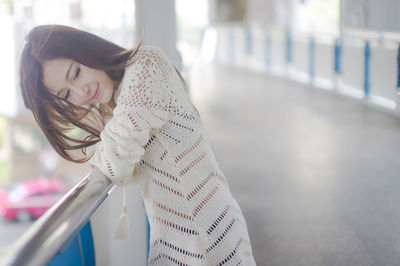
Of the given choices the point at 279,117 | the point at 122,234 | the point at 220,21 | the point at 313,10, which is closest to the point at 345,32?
the point at 279,117

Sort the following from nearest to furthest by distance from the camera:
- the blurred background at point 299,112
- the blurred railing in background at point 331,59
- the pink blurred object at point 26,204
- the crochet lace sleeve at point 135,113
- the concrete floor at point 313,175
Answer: the crochet lace sleeve at point 135,113, the concrete floor at point 313,175, the blurred background at point 299,112, the blurred railing in background at point 331,59, the pink blurred object at point 26,204

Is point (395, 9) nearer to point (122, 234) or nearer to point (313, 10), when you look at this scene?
point (313, 10)

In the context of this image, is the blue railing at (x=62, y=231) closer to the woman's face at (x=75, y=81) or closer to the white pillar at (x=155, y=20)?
the woman's face at (x=75, y=81)

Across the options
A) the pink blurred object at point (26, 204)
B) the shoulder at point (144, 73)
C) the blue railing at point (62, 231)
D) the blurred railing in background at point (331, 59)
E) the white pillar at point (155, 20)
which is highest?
the shoulder at point (144, 73)

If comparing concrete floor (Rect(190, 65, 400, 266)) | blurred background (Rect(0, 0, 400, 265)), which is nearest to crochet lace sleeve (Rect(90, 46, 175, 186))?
blurred background (Rect(0, 0, 400, 265))

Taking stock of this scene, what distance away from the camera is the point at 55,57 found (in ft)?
4.16

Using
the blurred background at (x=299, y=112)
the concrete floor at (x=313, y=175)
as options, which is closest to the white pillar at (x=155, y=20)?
the blurred background at (x=299, y=112)

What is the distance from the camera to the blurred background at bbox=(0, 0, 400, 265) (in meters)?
3.38

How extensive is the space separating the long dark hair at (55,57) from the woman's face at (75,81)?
13mm

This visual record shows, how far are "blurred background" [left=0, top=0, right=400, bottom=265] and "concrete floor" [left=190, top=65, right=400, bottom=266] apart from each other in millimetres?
11

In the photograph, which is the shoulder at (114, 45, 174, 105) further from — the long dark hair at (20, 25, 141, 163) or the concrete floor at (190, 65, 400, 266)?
the concrete floor at (190, 65, 400, 266)

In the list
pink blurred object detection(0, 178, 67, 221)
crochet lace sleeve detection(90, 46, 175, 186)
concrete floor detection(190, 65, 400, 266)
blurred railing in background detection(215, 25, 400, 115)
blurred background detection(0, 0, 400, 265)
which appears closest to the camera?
crochet lace sleeve detection(90, 46, 175, 186)

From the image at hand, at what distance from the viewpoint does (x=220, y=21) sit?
57.2 feet

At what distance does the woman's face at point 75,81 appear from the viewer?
4.20 ft
